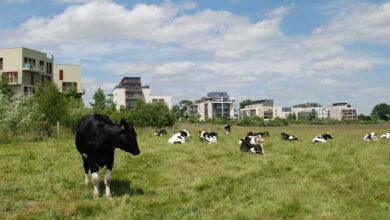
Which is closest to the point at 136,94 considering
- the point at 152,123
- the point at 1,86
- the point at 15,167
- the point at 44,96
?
the point at 152,123

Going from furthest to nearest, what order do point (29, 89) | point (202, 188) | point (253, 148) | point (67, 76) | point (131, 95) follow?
1. point (131, 95)
2. point (67, 76)
3. point (29, 89)
4. point (253, 148)
5. point (202, 188)

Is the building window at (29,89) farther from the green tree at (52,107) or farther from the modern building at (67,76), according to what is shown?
the green tree at (52,107)

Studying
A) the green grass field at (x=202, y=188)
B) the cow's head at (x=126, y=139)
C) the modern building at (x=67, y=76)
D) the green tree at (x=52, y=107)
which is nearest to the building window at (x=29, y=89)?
the modern building at (x=67, y=76)

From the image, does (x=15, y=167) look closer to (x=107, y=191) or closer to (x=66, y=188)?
(x=66, y=188)

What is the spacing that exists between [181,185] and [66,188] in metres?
3.17

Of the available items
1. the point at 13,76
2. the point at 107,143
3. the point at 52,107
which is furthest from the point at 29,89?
the point at 107,143

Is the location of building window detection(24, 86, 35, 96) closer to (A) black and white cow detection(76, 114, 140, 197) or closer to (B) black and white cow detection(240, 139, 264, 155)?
(B) black and white cow detection(240, 139, 264, 155)

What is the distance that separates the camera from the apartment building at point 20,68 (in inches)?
2990

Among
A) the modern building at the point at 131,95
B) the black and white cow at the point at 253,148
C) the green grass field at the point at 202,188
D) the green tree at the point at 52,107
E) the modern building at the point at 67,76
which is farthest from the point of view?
the modern building at the point at 131,95

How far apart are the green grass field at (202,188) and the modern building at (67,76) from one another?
7296 centimetres

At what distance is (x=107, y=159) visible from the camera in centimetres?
1111

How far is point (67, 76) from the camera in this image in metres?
89.5

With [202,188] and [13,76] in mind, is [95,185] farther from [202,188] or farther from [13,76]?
[13,76]

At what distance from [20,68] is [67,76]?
47.0 feet
